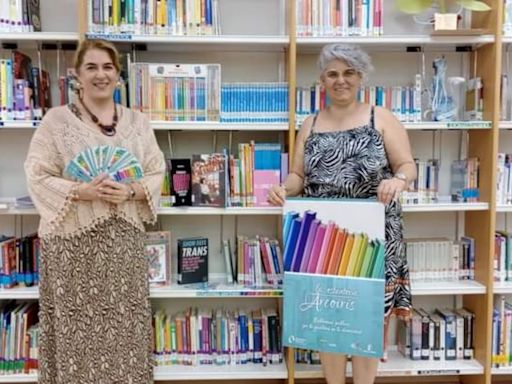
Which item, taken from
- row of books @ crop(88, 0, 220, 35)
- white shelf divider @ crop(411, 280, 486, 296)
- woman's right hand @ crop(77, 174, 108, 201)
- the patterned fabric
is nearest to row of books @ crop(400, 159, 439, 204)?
white shelf divider @ crop(411, 280, 486, 296)

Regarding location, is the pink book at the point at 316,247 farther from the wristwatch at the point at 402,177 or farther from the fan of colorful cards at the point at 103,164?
the fan of colorful cards at the point at 103,164

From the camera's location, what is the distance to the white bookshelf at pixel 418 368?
2.67m

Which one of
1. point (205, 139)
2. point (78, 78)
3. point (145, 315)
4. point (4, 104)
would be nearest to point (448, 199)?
point (205, 139)

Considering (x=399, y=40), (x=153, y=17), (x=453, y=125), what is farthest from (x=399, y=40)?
(x=153, y=17)

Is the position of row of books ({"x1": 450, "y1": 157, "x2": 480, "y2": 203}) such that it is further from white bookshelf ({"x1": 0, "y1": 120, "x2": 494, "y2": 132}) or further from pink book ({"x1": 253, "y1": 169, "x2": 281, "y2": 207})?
pink book ({"x1": 253, "y1": 169, "x2": 281, "y2": 207})

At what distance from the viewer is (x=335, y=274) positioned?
6.87 ft

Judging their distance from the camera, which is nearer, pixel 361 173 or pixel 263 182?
pixel 361 173

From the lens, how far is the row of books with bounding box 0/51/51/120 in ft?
8.19

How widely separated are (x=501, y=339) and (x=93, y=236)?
2201mm

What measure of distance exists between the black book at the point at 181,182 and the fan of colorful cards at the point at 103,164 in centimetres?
42

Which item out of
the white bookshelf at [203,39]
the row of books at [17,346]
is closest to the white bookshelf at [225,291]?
the row of books at [17,346]

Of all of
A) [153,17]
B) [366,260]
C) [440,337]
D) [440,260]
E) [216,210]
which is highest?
[153,17]

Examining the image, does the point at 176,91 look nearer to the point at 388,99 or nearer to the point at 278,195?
the point at 278,195

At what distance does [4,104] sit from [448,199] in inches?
94.9
